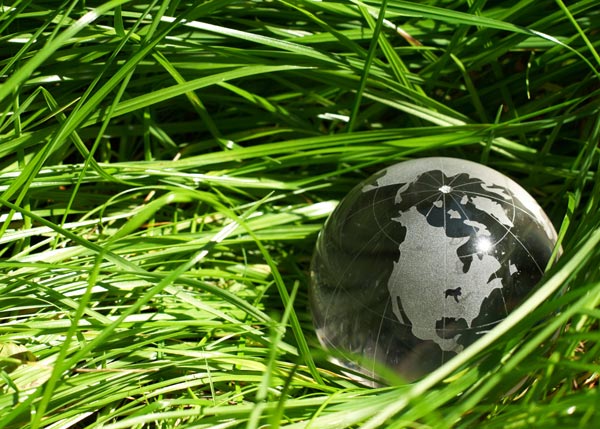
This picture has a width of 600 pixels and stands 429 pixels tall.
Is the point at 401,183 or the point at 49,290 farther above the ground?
the point at 401,183

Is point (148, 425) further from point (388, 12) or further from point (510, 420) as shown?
point (388, 12)

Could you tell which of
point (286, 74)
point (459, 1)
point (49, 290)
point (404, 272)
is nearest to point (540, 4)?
point (459, 1)

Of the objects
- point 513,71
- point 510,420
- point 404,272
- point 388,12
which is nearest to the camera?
point 510,420

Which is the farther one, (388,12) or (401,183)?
(388,12)
